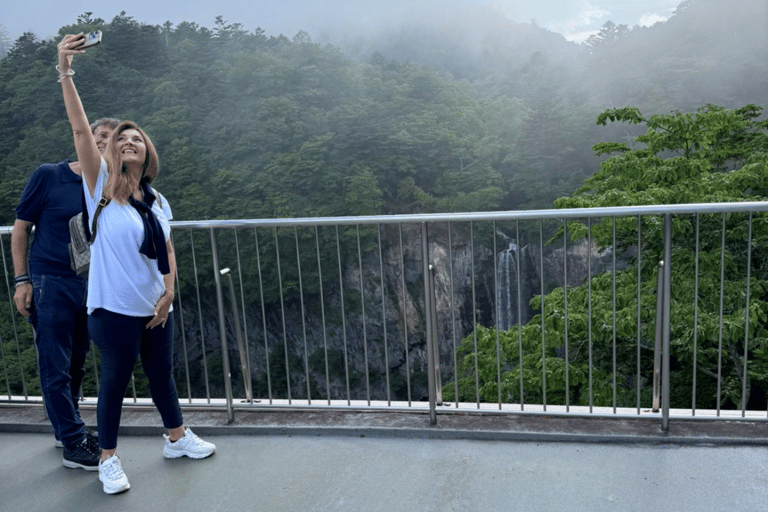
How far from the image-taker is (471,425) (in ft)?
11.7

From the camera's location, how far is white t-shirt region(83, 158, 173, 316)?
9.25 feet

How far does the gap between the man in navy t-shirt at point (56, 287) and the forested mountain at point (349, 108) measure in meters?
35.9

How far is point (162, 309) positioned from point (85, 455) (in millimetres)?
913

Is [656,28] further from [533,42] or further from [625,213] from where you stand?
[625,213]

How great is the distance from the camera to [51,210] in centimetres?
311

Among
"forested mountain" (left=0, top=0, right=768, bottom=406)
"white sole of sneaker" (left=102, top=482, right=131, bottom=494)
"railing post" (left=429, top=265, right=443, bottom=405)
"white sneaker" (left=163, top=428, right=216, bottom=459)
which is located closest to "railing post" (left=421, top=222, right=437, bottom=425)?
"railing post" (left=429, top=265, right=443, bottom=405)

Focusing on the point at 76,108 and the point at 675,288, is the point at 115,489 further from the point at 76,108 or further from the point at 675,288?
the point at 675,288

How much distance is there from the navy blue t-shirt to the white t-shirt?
0.96 feet

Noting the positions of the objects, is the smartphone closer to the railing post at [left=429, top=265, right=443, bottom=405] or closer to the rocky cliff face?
the railing post at [left=429, top=265, right=443, bottom=405]

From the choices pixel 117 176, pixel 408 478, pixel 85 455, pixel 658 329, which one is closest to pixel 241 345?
pixel 85 455

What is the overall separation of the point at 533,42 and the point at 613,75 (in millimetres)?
32647

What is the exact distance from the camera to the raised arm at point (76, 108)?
268cm

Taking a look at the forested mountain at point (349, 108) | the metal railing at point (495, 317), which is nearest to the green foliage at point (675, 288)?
the metal railing at point (495, 317)

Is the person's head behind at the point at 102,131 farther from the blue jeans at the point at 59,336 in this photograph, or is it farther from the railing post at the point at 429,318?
the railing post at the point at 429,318
